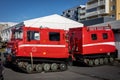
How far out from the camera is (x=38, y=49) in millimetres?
19203

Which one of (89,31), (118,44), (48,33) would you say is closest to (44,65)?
(48,33)

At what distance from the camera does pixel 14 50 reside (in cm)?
1856

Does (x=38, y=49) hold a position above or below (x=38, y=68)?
above

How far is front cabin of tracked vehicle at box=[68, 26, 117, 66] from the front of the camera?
22.7m

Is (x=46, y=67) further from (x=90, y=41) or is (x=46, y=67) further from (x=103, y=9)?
(x=103, y=9)

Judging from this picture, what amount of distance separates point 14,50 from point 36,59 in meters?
1.65

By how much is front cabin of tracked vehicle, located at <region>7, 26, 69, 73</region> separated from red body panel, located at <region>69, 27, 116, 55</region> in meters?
2.67

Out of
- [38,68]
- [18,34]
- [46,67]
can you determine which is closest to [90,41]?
[46,67]

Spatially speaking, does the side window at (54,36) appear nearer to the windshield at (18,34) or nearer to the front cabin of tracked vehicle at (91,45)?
the windshield at (18,34)

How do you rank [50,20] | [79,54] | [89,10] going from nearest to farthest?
[79,54], [50,20], [89,10]

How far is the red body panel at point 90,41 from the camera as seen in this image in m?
22.7

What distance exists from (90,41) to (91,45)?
35 centimetres

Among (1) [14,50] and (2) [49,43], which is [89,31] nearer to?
(2) [49,43]

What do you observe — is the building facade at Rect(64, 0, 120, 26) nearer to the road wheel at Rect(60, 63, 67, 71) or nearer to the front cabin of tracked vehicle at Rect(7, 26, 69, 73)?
the road wheel at Rect(60, 63, 67, 71)
